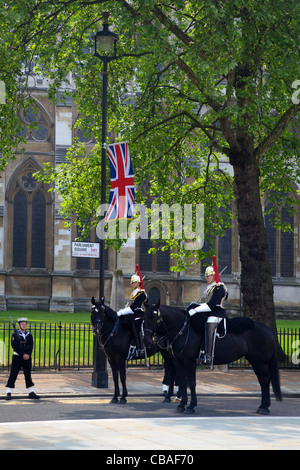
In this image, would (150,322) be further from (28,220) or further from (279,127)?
(28,220)

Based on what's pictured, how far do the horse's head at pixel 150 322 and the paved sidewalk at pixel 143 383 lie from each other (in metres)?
3.74

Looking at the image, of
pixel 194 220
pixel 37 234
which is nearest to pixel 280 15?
pixel 194 220

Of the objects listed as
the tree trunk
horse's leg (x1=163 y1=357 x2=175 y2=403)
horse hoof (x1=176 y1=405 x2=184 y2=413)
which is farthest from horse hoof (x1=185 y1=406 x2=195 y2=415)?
the tree trunk

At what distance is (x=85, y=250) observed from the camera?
1889 centimetres

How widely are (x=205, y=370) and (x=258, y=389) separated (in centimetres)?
420

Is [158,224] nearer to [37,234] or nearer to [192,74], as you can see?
[192,74]

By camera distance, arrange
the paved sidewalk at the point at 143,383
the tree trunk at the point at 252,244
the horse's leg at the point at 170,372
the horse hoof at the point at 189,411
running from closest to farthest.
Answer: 1. the horse hoof at the point at 189,411
2. the horse's leg at the point at 170,372
3. the paved sidewalk at the point at 143,383
4. the tree trunk at the point at 252,244

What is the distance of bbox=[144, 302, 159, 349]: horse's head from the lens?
14.7 meters

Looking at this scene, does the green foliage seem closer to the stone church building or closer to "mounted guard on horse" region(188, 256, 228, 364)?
"mounted guard on horse" region(188, 256, 228, 364)

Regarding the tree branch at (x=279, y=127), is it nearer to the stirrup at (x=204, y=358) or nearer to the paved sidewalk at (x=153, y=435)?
the stirrup at (x=204, y=358)

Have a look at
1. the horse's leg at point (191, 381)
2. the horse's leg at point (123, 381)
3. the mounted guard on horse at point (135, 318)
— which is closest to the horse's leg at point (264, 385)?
the horse's leg at point (191, 381)

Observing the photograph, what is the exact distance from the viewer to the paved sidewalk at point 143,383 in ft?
60.4

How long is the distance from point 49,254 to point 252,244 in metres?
22.9

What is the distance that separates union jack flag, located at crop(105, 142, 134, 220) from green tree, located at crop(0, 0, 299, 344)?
2811mm
